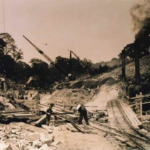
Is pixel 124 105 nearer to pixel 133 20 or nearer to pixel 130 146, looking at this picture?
pixel 130 146

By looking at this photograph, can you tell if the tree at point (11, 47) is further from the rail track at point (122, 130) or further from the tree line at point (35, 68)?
the rail track at point (122, 130)

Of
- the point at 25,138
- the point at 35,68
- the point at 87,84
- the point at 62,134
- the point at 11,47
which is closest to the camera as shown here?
the point at 25,138

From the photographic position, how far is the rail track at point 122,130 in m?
4.47


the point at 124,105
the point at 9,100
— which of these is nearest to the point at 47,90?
the point at 9,100

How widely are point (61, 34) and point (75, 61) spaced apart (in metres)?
0.70

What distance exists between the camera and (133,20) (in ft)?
16.4

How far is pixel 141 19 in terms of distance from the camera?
5.06 m

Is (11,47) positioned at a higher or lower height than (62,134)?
higher

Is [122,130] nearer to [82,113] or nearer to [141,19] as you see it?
[82,113]

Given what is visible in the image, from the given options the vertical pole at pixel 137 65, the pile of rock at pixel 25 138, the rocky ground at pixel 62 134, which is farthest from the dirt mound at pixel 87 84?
the pile of rock at pixel 25 138

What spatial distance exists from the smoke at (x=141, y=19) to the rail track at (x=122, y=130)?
192cm

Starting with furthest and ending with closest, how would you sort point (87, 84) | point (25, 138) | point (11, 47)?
point (87, 84) → point (11, 47) → point (25, 138)

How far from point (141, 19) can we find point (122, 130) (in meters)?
2.55

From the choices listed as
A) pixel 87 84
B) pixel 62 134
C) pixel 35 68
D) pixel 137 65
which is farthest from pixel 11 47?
pixel 137 65
